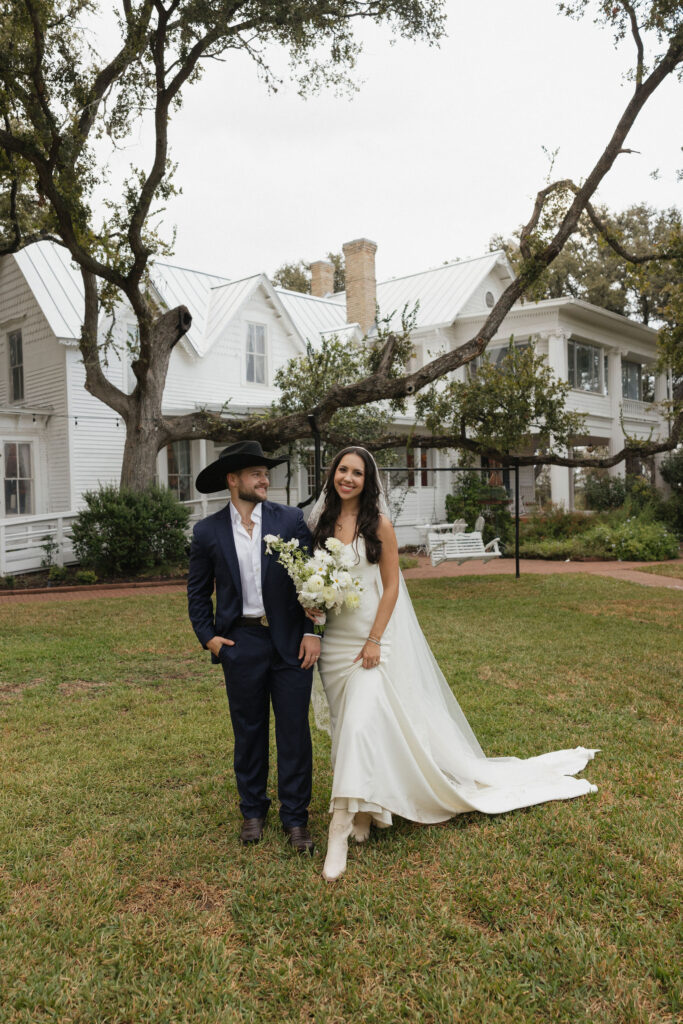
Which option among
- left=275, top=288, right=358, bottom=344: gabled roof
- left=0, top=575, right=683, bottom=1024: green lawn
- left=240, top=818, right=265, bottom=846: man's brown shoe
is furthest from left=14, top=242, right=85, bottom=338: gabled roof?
left=240, top=818, right=265, bottom=846: man's brown shoe

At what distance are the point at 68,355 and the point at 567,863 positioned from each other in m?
17.0

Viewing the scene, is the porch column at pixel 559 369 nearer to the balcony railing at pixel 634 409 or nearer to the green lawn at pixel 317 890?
the balcony railing at pixel 634 409

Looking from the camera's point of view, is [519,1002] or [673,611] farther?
[673,611]

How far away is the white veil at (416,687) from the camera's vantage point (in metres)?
4.23

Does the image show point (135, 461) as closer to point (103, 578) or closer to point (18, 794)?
point (103, 578)

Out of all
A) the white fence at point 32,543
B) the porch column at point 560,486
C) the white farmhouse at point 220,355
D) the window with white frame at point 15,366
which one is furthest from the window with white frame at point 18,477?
the porch column at point 560,486

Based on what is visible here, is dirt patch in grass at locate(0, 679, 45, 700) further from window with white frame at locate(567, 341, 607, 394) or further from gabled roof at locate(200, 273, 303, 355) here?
window with white frame at locate(567, 341, 607, 394)

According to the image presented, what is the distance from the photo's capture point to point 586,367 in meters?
26.9

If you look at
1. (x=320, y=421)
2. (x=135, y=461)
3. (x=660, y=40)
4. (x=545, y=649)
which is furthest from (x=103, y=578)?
(x=660, y=40)

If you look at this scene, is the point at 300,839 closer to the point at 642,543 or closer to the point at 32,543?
the point at 32,543

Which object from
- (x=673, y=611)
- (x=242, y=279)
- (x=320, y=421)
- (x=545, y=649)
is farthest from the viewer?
(x=242, y=279)

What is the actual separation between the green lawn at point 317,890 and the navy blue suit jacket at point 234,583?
3.66 feet

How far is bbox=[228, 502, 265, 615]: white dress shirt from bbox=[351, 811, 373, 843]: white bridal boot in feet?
3.93

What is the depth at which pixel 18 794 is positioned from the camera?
4.89 metres
